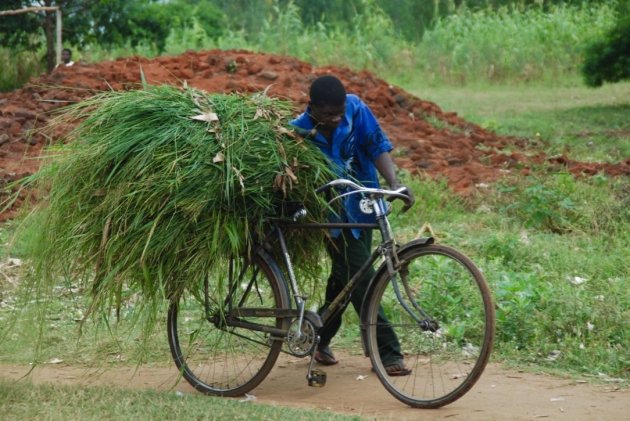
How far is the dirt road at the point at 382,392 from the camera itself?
5.05 metres

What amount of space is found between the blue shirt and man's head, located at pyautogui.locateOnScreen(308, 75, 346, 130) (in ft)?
0.27

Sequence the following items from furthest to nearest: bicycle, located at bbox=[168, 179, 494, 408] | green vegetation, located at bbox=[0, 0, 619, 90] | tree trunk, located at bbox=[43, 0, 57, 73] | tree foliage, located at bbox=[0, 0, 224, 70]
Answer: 1. green vegetation, located at bbox=[0, 0, 619, 90]
2. tree foliage, located at bbox=[0, 0, 224, 70]
3. tree trunk, located at bbox=[43, 0, 57, 73]
4. bicycle, located at bbox=[168, 179, 494, 408]

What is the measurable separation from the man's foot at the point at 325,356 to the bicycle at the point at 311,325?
350mm

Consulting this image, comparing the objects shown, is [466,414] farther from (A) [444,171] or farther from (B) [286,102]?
(A) [444,171]

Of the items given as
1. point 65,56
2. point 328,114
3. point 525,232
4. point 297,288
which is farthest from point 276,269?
point 65,56

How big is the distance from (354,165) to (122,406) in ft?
5.59

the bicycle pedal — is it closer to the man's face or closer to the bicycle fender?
the bicycle fender

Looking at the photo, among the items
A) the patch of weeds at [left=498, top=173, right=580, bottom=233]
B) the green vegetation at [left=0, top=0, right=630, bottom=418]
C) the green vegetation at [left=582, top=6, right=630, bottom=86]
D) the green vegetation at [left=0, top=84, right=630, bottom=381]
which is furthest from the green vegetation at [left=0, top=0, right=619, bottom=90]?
the patch of weeds at [left=498, top=173, right=580, bottom=233]

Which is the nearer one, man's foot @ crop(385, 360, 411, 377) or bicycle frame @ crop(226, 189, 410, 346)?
bicycle frame @ crop(226, 189, 410, 346)

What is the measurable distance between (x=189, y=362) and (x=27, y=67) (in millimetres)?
12916

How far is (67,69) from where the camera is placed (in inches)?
527

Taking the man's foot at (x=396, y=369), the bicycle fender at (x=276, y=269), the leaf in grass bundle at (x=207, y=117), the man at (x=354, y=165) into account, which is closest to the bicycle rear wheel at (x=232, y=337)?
the bicycle fender at (x=276, y=269)

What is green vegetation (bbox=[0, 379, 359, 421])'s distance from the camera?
4.90 metres

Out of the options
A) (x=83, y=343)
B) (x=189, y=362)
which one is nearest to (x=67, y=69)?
(x=83, y=343)
